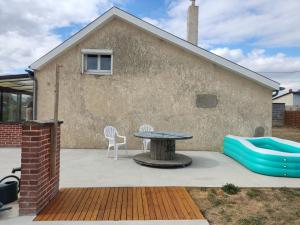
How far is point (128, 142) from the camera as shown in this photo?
35.0 ft

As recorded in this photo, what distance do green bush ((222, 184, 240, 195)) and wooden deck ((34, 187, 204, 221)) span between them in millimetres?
846

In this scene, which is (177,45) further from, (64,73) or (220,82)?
(64,73)

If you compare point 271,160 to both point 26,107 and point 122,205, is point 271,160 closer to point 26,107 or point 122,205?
point 122,205

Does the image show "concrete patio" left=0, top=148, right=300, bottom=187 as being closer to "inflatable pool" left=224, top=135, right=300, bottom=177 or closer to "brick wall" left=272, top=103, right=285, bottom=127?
"inflatable pool" left=224, top=135, right=300, bottom=177

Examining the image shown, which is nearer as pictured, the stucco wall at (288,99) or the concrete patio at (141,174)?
the concrete patio at (141,174)

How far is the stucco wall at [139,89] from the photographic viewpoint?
1061 centimetres

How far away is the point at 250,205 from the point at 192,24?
11.2m

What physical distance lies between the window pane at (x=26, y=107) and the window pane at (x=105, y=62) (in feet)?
12.7

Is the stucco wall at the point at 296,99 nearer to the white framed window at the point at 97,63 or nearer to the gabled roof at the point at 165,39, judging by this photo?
the gabled roof at the point at 165,39

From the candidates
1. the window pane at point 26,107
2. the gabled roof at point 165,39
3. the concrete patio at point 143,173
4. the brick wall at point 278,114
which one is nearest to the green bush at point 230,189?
the concrete patio at point 143,173

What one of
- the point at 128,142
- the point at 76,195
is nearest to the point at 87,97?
the point at 128,142

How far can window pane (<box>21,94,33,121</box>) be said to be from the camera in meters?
11.9

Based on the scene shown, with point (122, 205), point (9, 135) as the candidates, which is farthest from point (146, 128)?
point (122, 205)

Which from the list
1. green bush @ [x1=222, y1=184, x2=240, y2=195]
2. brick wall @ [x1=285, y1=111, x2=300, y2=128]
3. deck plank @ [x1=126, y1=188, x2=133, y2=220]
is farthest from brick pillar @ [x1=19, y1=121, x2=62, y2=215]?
brick wall @ [x1=285, y1=111, x2=300, y2=128]
